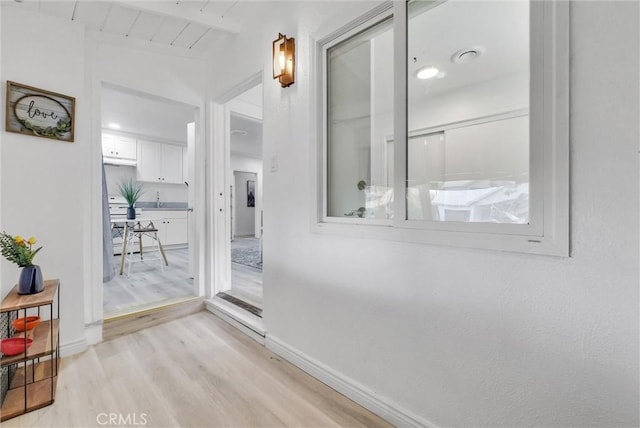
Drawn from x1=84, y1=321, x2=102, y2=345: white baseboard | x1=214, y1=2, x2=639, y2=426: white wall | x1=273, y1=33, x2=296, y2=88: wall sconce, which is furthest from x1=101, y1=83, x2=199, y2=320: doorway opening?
x1=214, y1=2, x2=639, y2=426: white wall

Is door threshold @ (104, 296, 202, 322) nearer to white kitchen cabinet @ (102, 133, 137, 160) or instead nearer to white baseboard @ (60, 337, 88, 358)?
white baseboard @ (60, 337, 88, 358)

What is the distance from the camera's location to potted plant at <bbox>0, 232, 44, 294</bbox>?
151cm

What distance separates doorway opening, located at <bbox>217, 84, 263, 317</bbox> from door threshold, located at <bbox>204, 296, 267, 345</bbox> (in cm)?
6

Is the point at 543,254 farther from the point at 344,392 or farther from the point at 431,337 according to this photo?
the point at 344,392

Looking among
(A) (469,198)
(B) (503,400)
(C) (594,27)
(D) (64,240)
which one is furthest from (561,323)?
(D) (64,240)

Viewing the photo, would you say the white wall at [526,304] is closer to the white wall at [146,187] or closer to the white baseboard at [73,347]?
the white baseboard at [73,347]

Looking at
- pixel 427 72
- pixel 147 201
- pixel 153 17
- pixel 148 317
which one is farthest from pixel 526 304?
pixel 147 201

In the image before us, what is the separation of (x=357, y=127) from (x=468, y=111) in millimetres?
1551

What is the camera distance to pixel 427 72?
1.74 meters

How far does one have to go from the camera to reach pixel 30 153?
173 centimetres

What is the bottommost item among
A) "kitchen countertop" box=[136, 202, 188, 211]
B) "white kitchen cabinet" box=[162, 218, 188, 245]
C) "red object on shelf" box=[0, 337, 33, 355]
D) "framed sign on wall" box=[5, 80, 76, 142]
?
"red object on shelf" box=[0, 337, 33, 355]

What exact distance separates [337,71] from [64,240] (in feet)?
6.87

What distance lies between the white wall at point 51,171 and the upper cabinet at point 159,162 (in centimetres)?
391

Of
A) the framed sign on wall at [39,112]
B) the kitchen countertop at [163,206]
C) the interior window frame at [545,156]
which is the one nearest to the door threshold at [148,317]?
the framed sign on wall at [39,112]
